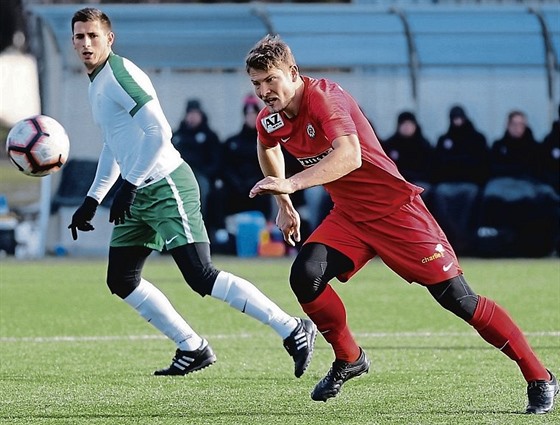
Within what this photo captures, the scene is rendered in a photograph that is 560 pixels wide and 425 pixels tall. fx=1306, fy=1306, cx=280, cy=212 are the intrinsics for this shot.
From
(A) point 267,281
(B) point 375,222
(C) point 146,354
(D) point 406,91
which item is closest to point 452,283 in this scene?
(B) point 375,222

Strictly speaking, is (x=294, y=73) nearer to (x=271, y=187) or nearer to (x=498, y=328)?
(x=271, y=187)

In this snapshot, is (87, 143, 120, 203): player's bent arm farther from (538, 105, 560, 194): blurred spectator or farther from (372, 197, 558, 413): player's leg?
(538, 105, 560, 194): blurred spectator

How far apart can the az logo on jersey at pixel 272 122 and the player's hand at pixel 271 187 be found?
0.74m

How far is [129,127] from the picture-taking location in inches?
299

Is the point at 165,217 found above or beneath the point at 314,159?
beneath

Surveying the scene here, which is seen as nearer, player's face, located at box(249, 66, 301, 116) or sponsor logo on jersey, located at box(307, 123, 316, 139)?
player's face, located at box(249, 66, 301, 116)

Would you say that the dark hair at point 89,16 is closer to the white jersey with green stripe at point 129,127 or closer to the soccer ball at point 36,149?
the white jersey with green stripe at point 129,127

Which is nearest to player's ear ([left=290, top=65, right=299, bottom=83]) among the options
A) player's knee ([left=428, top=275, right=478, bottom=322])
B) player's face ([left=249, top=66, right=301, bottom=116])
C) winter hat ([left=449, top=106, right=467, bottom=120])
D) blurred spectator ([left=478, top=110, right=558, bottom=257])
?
player's face ([left=249, top=66, right=301, bottom=116])

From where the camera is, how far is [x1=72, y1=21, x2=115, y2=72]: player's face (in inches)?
298

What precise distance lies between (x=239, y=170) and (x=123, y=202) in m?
12.1

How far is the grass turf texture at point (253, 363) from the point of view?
6.32 metres

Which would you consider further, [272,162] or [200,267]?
[200,267]

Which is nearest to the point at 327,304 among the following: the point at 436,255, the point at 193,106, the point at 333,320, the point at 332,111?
the point at 333,320

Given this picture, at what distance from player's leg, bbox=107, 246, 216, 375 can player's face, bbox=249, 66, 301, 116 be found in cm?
186
